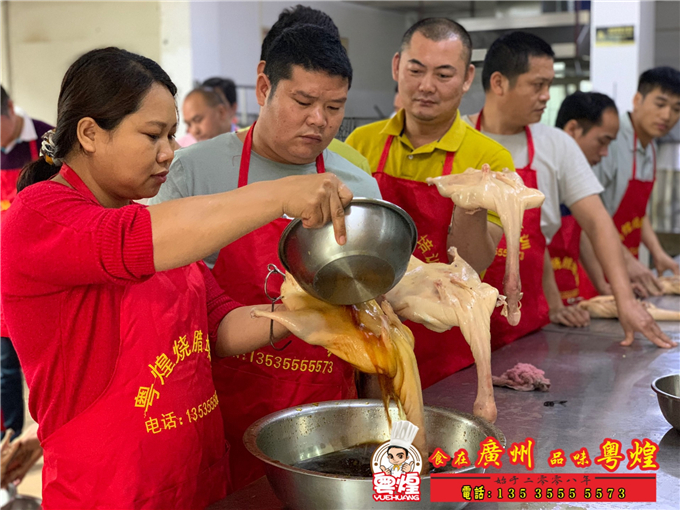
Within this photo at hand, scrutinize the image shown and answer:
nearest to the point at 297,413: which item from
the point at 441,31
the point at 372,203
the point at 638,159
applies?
the point at 372,203

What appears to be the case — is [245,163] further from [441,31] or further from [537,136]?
[537,136]

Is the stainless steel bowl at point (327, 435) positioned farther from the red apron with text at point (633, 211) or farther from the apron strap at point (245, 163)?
the red apron with text at point (633, 211)

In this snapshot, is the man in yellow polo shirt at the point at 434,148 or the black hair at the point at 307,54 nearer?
the black hair at the point at 307,54

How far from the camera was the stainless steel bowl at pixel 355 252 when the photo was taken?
126cm

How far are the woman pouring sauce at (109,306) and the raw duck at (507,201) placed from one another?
2.25 ft

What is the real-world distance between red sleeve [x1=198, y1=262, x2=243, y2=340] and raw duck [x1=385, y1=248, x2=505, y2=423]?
0.38 m

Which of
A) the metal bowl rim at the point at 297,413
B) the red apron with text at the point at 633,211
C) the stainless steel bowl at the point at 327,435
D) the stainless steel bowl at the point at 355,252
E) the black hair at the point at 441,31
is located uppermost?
the black hair at the point at 441,31

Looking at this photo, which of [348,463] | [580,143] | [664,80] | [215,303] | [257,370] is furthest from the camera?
[664,80]

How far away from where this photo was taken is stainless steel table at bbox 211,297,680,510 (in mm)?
1477

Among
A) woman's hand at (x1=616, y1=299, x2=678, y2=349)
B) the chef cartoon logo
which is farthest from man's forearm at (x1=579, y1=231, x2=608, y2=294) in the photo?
the chef cartoon logo

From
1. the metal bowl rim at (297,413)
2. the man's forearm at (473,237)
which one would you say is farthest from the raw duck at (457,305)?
the man's forearm at (473,237)

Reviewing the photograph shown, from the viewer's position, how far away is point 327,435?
1554 millimetres

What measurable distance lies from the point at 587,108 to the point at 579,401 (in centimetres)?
199

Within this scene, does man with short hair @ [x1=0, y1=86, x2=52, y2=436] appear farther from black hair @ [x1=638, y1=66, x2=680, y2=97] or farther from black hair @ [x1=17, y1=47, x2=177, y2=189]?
black hair @ [x1=638, y1=66, x2=680, y2=97]
